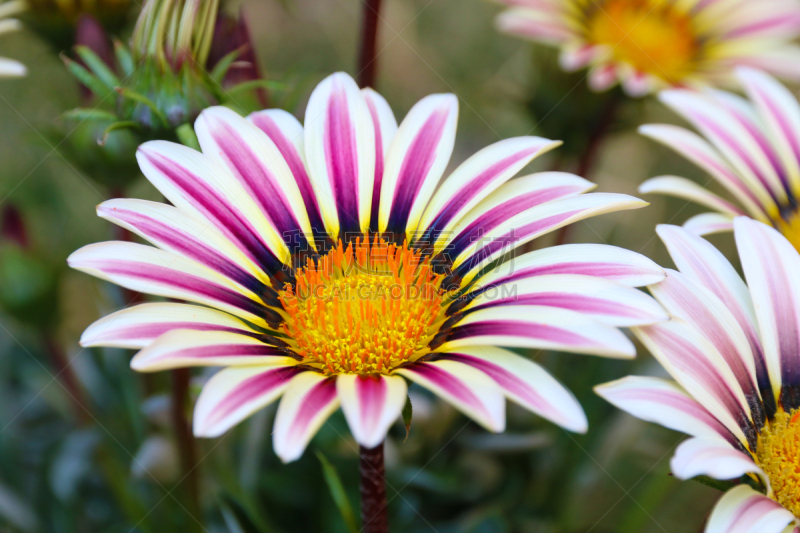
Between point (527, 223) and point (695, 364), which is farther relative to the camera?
point (527, 223)

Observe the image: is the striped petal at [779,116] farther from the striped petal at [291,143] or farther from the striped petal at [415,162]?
the striped petal at [291,143]

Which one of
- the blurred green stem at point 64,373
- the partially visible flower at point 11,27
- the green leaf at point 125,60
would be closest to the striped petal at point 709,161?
the green leaf at point 125,60

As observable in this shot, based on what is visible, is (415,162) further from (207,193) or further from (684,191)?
(684,191)

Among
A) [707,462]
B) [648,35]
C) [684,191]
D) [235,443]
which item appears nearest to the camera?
[707,462]

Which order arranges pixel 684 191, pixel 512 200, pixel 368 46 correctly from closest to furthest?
1. pixel 512 200
2. pixel 684 191
3. pixel 368 46

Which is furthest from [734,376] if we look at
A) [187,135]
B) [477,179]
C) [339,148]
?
[187,135]

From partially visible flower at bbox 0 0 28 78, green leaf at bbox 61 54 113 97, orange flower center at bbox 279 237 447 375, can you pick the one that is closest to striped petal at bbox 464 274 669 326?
orange flower center at bbox 279 237 447 375
